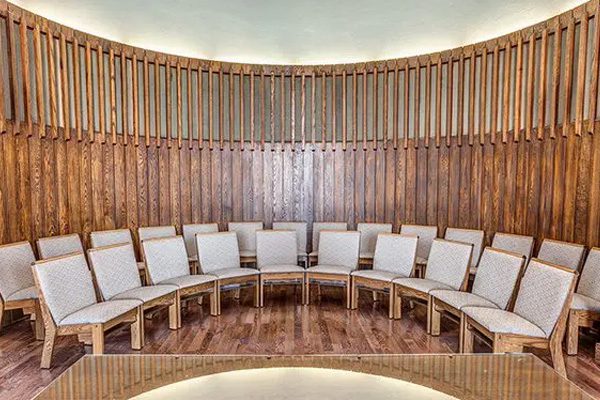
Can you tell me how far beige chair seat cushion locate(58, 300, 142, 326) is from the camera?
2.89 meters

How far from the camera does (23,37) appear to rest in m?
4.07

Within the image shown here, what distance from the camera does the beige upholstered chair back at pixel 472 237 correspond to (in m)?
4.71

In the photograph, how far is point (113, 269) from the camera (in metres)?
3.60

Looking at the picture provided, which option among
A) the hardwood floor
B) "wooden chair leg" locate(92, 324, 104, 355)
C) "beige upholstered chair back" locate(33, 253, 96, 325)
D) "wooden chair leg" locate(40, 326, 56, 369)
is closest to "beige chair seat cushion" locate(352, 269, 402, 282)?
the hardwood floor

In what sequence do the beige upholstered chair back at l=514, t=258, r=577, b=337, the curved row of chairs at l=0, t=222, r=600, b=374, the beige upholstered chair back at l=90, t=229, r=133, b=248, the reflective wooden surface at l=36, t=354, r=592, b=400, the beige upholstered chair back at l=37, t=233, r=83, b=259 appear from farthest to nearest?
the beige upholstered chair back at l=90, t=229, r=133, b=248 < the beige upholstered chair back at l=37, t=233, r=83, b=259 < the curved row of chairs at l=0, t=222, r=600, b=374 < the beige upholstered chair back at l=514, t=258, r=577, b=337 < the reflective wooden surface at l=36, t=354, r=592, b=400

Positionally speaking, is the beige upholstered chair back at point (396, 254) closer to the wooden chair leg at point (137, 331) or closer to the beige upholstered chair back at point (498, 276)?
the beige upholstered chair back at point (498, 276)

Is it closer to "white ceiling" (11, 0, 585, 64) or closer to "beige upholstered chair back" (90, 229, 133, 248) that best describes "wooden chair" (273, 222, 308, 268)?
"beige upholstered chair back" (90, 229, 133, 248)

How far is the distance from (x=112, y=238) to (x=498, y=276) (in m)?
4.54

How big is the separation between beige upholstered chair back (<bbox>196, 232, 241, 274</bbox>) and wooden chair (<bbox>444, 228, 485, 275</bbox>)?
2959mm

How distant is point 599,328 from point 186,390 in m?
A: 3.91

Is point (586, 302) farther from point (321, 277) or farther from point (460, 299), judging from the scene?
point (321, 277)

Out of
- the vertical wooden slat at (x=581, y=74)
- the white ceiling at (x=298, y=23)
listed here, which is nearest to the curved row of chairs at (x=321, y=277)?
the vertical wooden slat at (x=581, y=74)

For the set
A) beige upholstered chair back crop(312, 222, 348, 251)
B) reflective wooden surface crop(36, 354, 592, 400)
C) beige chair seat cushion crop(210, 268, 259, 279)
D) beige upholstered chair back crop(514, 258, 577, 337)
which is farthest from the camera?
beige upholstered chair back crop(312, 222, 348, 251)

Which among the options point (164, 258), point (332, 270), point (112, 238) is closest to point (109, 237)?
point (112, 238)
